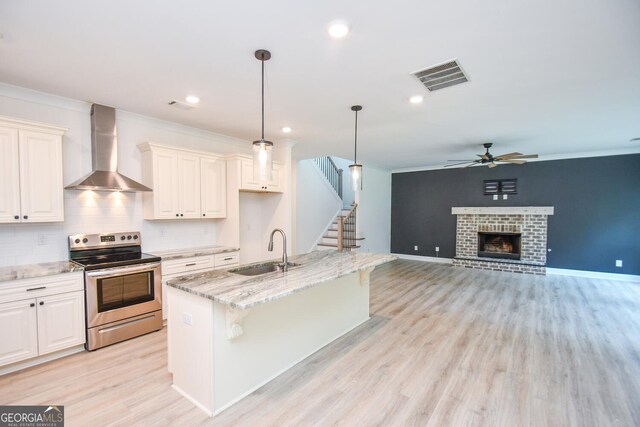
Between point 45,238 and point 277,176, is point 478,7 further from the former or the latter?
point 45,238

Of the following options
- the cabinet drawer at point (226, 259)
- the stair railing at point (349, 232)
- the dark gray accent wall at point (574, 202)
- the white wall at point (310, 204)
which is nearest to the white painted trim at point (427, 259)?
the dark gray accent wall at point (574, 202)

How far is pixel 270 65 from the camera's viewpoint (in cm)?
254

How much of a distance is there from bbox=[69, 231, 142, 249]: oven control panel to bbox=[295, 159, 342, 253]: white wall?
381 centimetres

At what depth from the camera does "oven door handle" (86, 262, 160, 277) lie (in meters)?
3.04

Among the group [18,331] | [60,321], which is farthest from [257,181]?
[18,331]

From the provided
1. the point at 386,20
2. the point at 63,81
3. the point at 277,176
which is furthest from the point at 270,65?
the point at 277,176

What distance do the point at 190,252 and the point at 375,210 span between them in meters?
5.59

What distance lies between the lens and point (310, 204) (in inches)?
298

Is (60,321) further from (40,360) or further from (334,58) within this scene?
(334,58)

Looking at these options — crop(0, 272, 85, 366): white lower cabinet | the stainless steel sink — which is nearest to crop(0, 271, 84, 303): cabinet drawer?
crop(0, 272, 85, 366): white lower cabinet

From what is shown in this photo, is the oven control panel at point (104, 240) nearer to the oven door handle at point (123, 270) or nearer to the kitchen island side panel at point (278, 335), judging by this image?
the oven door handle at point (123, 270)

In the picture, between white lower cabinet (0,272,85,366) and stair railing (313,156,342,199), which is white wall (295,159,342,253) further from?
white lower cabinet (0,272,85,366)

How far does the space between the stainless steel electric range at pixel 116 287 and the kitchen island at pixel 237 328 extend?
1160mm

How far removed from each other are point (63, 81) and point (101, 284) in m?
2.05
